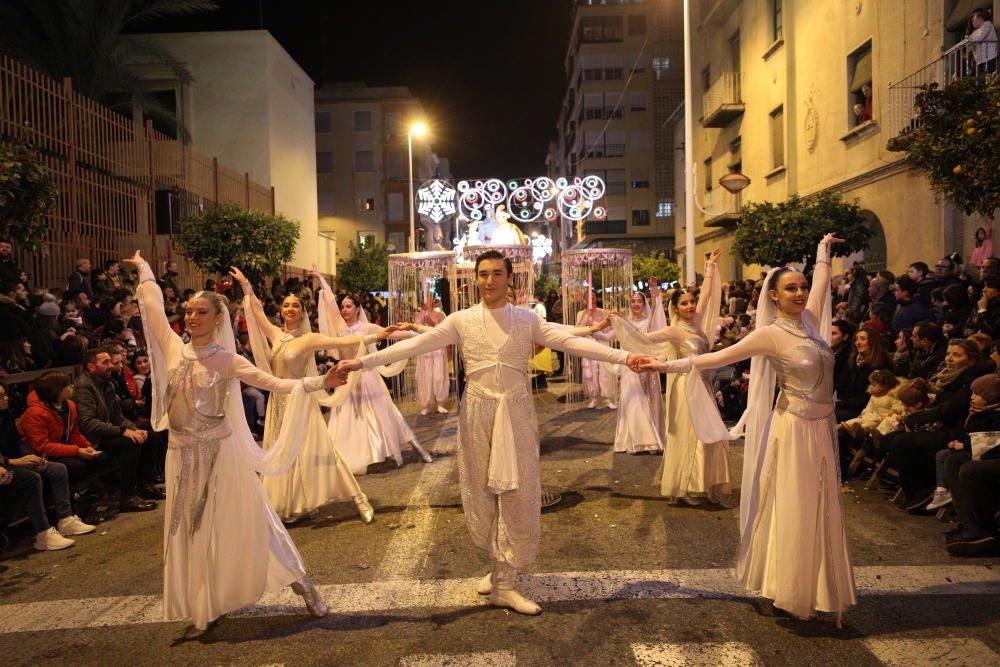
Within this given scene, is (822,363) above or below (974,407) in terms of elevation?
above

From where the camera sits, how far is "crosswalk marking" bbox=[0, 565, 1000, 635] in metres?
4.92

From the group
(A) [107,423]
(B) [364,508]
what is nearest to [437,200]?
(A) [107,423]

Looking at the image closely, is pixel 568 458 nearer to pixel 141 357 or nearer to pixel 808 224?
pixel 141 357

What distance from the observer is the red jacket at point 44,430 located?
702cm

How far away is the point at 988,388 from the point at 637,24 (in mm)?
58490

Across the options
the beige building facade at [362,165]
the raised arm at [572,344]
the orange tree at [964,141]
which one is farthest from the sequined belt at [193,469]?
the beige building facade at [362,165]

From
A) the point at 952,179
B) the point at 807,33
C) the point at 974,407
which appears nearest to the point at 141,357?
the point at 974,407

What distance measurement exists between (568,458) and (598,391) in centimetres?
509

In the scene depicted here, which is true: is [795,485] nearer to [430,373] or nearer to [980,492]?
[980,492]

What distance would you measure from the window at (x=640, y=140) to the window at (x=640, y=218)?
16.0 ft

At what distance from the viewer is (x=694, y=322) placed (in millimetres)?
7711

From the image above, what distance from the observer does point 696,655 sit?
4133mm

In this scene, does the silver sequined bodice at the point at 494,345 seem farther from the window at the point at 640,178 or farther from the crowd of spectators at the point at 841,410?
the window at the point at 640,178

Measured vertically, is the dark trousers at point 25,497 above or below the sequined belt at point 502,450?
below
